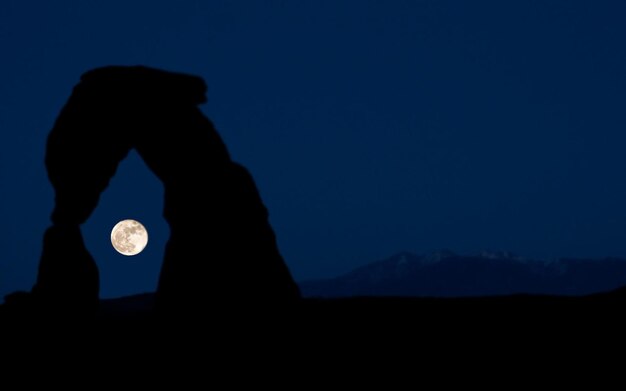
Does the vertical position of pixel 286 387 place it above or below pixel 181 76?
below

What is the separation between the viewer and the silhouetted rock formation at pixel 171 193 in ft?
62.5

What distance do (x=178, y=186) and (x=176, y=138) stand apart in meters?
1.25

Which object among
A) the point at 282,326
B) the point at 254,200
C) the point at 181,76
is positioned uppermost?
the point at 181,76

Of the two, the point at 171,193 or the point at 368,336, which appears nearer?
the point at 368,336

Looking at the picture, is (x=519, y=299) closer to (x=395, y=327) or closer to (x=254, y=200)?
(x=395, y=327)

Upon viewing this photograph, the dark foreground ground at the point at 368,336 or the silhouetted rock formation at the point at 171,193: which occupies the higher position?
the silhouetted rock formation at the point at 171,193

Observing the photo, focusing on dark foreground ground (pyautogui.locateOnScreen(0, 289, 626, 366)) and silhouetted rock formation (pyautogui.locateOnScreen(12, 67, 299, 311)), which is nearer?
dark foreground ground (pyautogui.locateOnScreen(0, 289, 626, 366))

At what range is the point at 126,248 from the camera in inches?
1519

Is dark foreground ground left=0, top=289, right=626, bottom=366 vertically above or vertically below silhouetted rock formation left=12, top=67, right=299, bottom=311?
below

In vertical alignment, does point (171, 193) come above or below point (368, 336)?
above

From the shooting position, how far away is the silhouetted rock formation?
19.1 m

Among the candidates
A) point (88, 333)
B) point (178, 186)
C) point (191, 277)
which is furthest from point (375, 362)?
point (88, 333)

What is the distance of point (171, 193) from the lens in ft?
66.4

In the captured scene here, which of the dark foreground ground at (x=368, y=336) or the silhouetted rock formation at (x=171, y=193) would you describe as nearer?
the dark foreground ground at (x=368, y=336)
